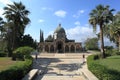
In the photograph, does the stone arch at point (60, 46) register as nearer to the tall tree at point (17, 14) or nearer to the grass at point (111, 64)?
the tall tree at point (17, 14)

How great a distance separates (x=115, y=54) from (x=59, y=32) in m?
28.0

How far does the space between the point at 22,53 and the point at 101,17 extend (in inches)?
574

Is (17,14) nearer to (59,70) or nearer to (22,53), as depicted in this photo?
(22,53)

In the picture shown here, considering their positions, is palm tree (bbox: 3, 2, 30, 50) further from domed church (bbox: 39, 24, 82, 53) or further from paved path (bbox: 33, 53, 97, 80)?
domed church (bbox: 39, 24, 82, 53)

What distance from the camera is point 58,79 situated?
15.5 meters

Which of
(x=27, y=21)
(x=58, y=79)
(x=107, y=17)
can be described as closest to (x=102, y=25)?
(x=107, y=17)

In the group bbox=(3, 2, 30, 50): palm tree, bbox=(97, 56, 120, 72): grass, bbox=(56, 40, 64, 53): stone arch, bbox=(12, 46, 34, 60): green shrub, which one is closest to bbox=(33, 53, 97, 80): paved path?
bbox=(12, 46, 34, 60): green shrub

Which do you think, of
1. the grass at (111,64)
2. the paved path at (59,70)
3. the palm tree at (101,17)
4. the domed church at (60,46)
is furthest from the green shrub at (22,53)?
the domed church at (60,46)

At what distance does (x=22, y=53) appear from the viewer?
29.7 metres

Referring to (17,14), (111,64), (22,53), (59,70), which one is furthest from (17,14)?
(111,64)

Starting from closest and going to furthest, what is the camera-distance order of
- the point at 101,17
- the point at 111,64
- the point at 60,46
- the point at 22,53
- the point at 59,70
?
the point at 59,70 → the point at 111,64 → the point at 22,53 → the point at 101,17 → the point at 60,46

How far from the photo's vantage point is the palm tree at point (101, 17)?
34.5 meters

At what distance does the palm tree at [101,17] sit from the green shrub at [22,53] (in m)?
12.4

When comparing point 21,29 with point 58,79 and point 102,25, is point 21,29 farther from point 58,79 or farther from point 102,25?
point 58,79
